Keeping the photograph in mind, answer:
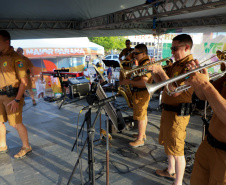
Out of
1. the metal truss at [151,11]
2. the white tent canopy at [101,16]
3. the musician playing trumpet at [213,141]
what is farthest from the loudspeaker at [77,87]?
the musician playing trumpet at [213,141]

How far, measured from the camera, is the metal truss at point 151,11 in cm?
486

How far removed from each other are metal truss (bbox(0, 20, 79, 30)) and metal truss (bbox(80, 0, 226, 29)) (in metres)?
0.55

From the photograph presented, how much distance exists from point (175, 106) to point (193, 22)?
7940mm

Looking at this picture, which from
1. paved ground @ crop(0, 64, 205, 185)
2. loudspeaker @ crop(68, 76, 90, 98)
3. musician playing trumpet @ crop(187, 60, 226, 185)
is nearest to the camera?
musician playing trumpet @ crop(187, 60, 226, 185)

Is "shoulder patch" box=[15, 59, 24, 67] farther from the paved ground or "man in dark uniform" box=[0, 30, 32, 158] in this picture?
the paved ground

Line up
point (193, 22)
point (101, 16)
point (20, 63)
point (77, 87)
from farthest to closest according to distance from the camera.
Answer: point (193, 22) → point (77, 87) → point (101, 16) → point (20, 63)

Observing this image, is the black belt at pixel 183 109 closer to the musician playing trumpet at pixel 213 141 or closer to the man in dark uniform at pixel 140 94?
the musician playing trumpet at pixel 213 141

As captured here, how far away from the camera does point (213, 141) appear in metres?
1.51

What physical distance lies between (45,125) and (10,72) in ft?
7.08

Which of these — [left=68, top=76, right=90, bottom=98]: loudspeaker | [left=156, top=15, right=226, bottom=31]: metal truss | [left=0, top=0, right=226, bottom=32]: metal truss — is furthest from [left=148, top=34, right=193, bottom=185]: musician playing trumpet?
[left=156, top=15, right=226, bottom=31]: metal truss

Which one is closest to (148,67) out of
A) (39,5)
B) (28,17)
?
(39,5)

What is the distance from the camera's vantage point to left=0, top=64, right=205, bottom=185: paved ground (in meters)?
2.78

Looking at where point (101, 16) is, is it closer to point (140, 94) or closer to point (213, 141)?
point (140, 94)

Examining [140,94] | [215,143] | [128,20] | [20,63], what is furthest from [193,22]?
[215,143]
